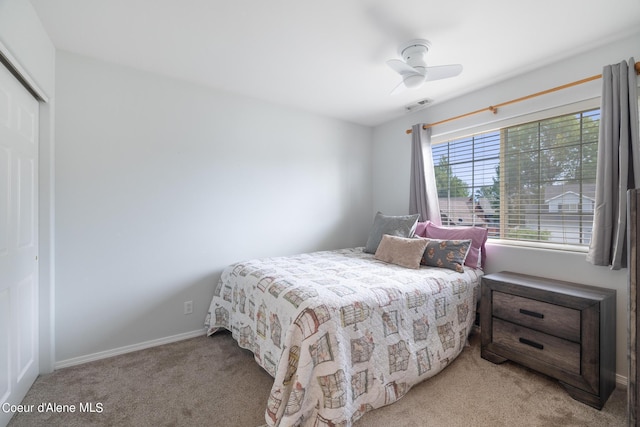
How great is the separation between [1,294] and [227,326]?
1.49m

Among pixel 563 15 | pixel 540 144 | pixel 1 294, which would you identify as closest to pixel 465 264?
pixel 540 144

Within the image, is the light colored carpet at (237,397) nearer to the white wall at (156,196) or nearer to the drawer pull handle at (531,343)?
the drawer pull handle at (531,343)

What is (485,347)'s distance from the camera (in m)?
2.22

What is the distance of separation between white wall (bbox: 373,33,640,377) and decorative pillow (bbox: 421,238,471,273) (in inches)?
17.1

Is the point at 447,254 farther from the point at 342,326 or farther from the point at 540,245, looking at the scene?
the point at 342,326

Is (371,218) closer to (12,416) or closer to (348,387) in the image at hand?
(348,387)

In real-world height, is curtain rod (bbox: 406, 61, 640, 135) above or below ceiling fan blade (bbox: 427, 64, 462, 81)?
below

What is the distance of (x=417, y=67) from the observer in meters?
2.07

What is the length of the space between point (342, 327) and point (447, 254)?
55.1 inches

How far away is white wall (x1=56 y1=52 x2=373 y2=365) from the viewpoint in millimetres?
2176

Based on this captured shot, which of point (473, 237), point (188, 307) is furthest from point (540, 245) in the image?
point (188, 307)

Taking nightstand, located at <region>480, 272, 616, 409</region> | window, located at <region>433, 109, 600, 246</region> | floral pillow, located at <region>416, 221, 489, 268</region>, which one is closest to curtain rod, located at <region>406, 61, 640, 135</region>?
window, located at <region>433, 109, 600, 246</region>

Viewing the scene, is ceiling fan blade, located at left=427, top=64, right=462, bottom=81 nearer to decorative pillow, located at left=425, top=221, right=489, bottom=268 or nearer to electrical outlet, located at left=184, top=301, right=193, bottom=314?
decorative pillow, located at left=425, top=221, right=489, bottom=268

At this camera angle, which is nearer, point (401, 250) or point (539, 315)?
point (539, 315)
